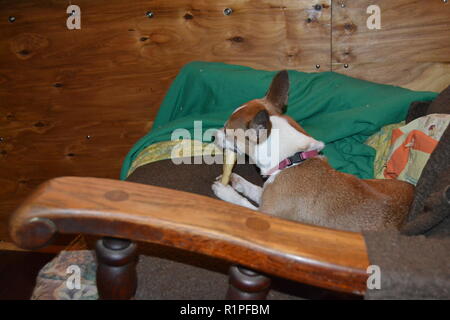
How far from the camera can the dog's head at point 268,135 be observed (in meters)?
1.85

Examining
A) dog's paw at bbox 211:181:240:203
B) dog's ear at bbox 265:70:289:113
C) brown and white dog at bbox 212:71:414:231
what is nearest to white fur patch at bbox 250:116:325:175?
brown and white dog at bbox 212:71:414:231

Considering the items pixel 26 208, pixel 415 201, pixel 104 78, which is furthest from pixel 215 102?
pixel 26 208

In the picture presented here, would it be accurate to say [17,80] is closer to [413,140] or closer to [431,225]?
[413,140]

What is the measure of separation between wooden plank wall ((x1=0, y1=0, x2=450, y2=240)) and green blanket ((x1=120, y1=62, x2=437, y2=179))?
1.02ft

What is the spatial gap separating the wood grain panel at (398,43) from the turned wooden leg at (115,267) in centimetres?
232

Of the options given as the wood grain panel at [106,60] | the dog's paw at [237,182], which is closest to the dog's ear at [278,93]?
the dog's paw at [237,182]

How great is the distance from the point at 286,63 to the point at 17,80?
83.2 inches

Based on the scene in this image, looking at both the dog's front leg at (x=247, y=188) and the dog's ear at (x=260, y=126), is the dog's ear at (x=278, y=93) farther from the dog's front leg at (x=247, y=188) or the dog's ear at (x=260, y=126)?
the dog's front leg at (x=247, y=188)

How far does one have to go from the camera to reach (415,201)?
4.29 feet

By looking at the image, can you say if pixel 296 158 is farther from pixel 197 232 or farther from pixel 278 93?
pixel 197 232

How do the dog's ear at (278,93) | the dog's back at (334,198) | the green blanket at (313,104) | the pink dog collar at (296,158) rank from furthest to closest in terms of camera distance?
the green blanket at (313,104) < the dog's ear at (278,93) < the pink dog collar at (296,158) < the dog's back at (334,198)

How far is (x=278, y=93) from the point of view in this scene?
6.52ft

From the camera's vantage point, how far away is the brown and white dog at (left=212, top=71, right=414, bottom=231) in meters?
1.61

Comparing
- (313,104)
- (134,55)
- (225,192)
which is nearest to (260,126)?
(225,192)
